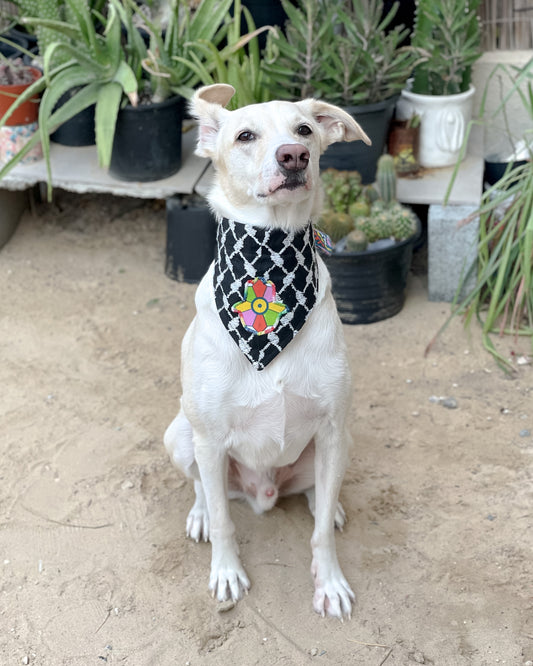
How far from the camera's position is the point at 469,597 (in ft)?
8.70

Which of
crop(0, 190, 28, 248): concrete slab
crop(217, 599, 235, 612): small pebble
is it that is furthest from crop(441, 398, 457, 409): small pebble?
crop(0, 190, 28, 248): concrete slab

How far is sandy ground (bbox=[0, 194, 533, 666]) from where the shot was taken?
2543 millimetres

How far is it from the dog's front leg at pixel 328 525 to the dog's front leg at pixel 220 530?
0.27 meters

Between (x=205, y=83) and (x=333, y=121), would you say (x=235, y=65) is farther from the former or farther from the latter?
(x=333, y=121)

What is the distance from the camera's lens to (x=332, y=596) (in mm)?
2611

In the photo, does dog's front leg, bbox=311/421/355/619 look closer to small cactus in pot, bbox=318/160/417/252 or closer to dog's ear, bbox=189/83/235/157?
dog's ear, bbox=189/83/235/157

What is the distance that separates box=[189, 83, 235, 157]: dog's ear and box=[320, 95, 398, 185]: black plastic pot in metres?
1.95

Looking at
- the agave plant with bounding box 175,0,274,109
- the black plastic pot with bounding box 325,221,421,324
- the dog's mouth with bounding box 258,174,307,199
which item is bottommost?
the black plastic pot with bounding box 325,221,421,324

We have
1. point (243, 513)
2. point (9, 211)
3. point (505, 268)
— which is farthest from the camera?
point (9, 211)

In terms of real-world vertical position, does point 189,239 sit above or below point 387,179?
below

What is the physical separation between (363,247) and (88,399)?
158 cm

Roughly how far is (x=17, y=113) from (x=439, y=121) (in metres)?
2.50

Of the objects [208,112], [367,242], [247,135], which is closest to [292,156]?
[247,135]

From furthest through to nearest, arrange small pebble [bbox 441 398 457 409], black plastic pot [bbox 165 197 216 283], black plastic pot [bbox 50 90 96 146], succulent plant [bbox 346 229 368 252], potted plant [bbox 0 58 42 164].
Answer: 1. black plastic pot [bbox 50 90 96 146]
2. potted plant [bbox 0 58 42 164]
3. black plastic pot [bbox 165 197 216 283]
4. succulent plant [bbox 346 229 368 252]
5. small pebble [bbox 441 398 457 409]
